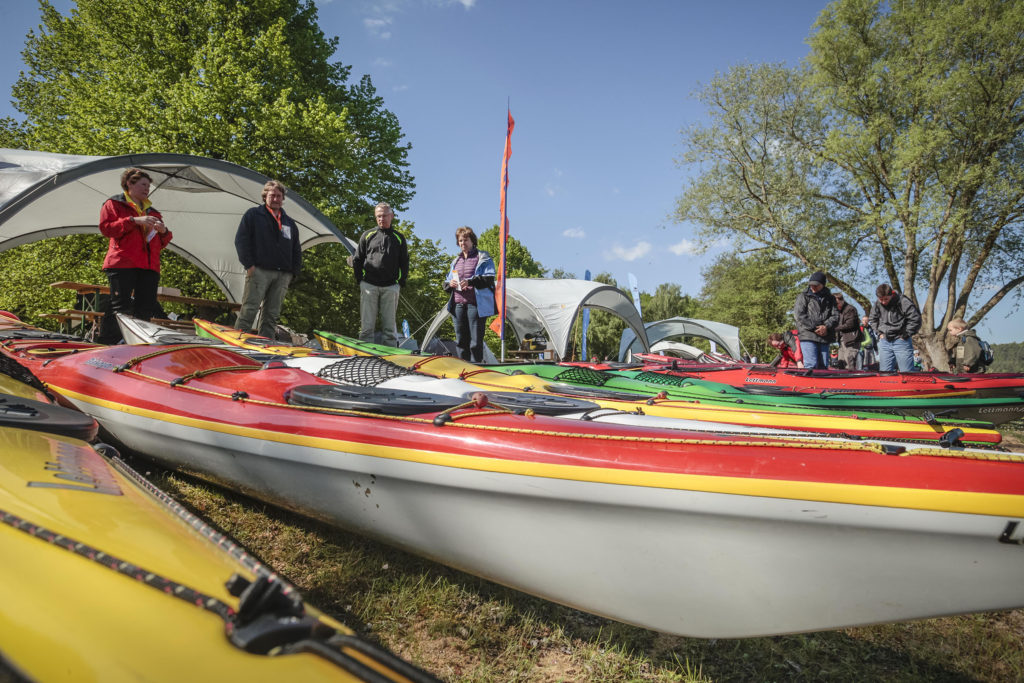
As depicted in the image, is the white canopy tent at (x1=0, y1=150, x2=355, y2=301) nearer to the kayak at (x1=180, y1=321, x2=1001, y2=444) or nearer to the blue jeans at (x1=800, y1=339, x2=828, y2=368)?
the kayak at (x1=180, y1=321, x2=1001, y2=444)

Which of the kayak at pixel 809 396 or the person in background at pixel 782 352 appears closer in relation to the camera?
the kayak at pixel 809 396

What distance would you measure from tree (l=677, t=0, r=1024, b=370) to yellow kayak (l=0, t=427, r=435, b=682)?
17262mm

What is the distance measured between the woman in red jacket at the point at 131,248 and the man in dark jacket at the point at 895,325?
8.40 m

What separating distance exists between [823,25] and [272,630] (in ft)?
64.9

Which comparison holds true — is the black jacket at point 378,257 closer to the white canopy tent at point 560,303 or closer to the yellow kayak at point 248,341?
the yellow kayak at point 248,341

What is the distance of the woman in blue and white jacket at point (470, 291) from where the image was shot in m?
5.90

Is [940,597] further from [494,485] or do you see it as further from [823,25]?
[823,25]

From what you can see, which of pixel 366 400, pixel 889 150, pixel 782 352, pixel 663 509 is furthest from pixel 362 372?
pixel 889 150

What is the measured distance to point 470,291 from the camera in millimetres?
5996

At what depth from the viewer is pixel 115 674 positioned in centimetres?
65

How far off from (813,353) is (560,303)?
6.98 m

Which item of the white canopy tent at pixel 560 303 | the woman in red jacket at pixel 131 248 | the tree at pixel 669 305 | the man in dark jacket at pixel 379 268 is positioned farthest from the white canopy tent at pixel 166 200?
the tree at pixel 669 305

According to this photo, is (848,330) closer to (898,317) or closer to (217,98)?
(898,317)

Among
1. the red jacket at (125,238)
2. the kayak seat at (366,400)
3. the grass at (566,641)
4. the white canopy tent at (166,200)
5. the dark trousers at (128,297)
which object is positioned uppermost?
the white canopy tent at (166,200)
